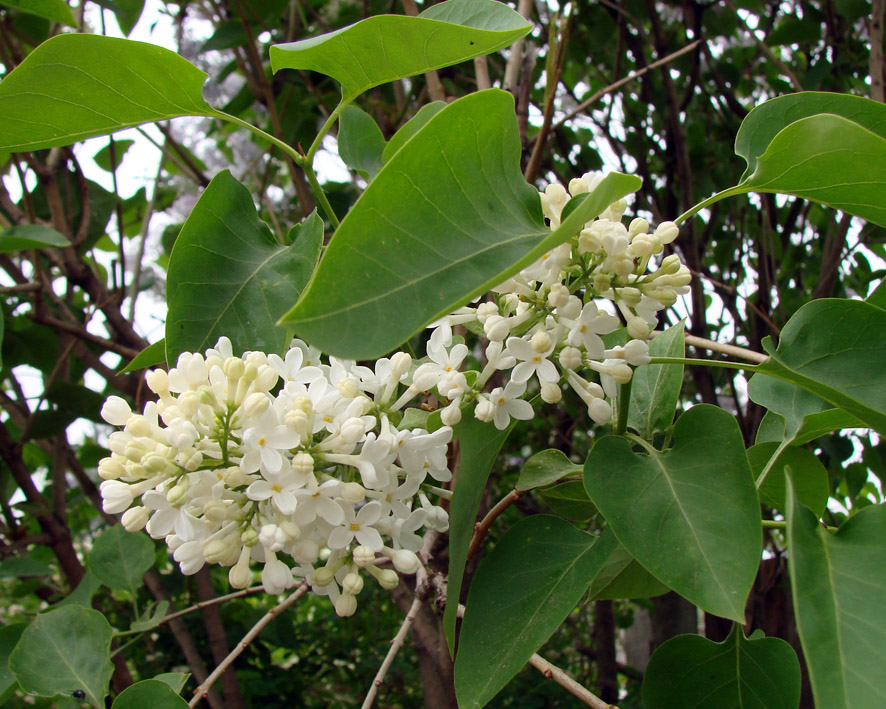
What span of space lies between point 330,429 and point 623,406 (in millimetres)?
269

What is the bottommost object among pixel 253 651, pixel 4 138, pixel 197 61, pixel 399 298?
pixel 253 651

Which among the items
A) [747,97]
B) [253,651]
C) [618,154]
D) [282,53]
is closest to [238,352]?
[282,53]

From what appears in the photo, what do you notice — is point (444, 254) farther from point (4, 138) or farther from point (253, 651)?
point (253, 651)

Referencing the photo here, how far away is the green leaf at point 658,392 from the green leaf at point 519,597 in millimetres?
143

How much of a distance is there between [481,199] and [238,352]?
0.98 feet

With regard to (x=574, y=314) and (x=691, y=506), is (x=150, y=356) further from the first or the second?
(x=691, y=506)

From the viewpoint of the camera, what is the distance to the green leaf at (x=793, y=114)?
0.63 meters

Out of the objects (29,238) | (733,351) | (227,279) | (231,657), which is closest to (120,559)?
(231,657)

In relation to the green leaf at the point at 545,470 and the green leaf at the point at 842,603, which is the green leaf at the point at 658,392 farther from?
the green leaf at the point at 842,603

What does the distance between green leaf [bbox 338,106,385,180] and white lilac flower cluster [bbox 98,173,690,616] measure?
332 millimetres

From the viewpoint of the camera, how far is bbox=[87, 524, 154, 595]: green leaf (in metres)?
1.11

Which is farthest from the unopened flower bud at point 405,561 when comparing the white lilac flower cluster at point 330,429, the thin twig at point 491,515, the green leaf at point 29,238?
the green leaf at point 29,238

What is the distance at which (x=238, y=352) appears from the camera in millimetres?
689

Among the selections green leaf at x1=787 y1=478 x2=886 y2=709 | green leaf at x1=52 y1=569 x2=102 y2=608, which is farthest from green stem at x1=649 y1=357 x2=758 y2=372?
green leaf at x1=52 y1=569 x2=102 y2=608
